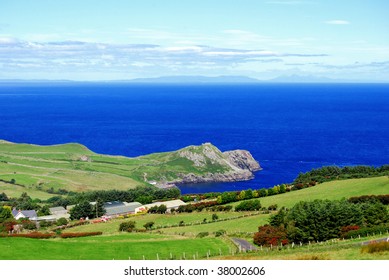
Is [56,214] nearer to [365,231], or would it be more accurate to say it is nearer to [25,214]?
[25,214]

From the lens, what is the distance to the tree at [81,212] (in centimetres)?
7444

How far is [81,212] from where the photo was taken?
246ft

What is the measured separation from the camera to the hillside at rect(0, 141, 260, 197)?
13075 cm

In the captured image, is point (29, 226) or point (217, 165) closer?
point (29, 226)

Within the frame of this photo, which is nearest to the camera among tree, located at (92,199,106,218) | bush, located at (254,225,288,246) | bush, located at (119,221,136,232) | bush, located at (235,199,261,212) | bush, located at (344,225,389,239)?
bush, located at (344,225,389,239)

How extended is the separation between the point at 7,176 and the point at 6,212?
62.1 m

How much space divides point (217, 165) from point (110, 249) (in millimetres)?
121658

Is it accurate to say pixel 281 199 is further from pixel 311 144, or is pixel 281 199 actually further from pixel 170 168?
pixel 311 144

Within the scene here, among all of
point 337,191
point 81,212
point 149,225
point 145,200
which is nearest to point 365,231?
point 149,225

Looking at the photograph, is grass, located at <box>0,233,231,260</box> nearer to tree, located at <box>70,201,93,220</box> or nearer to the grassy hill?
the grassy hill

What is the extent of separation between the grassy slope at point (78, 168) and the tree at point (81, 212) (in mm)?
45744

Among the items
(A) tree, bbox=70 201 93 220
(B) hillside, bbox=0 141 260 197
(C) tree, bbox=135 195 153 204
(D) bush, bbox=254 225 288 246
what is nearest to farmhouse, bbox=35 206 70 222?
(A) tree, bbox=70 201 93 220

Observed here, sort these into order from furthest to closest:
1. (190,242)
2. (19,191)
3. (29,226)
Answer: (19,191) → (29,226) → (190,242)

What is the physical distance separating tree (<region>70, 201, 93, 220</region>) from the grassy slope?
45.7m
